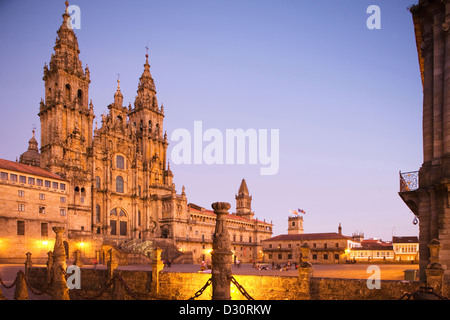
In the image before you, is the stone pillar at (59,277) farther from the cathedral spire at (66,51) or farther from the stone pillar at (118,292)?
the cathedral spire at (66,51)

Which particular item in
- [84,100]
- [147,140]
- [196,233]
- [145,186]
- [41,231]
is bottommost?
[196,233]

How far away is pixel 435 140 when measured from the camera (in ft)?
48.8

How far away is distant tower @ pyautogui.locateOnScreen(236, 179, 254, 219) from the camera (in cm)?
9650

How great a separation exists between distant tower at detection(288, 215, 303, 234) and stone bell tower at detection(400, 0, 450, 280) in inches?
3467

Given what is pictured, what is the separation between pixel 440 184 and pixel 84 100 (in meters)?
53.4

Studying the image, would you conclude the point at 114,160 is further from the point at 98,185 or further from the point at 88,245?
the point at 88,245

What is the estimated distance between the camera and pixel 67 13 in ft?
190

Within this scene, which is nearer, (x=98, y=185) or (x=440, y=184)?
(x=440, y=184)

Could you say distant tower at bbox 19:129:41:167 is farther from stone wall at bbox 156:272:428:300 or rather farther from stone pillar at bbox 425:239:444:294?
stone pillar at bbox 425:239:444:294

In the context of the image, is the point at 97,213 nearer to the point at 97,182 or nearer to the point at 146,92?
the point at 97,182

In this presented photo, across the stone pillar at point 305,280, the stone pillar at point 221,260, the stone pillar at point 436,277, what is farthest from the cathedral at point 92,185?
the stone pillar at point 436,277

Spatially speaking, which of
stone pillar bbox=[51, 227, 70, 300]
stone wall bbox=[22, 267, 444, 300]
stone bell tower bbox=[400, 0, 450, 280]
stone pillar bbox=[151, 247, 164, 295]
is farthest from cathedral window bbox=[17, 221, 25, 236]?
stone bell tower bbox=[400, 0, 450, 280]

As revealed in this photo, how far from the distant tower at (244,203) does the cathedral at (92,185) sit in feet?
69.6
